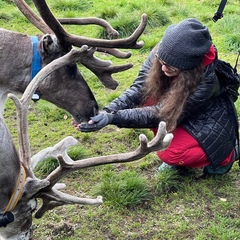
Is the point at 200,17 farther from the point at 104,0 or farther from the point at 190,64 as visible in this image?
the point at 190,64

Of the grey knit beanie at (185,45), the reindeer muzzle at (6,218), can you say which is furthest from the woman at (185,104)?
the reindeer muzzle at (6,218)

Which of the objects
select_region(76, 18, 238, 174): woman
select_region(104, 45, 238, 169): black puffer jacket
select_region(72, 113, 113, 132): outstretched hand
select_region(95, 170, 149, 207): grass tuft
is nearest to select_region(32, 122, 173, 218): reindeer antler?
select_region(72, 113, 113, 132): outstretched hand

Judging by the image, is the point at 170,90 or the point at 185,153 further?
the point at 185,153

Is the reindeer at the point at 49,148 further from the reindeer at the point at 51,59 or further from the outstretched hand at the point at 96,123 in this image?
the outstretched hand at the point at 96,123

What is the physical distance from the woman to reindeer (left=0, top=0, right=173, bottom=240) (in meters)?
0.34

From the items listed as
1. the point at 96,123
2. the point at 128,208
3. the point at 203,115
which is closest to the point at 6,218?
the point at 96,123

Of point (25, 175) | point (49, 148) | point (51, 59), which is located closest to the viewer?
point (25, 175)

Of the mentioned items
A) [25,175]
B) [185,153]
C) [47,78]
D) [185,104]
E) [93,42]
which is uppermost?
[93,42]

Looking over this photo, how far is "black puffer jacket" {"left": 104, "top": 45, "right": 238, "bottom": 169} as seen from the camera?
388 centimetres

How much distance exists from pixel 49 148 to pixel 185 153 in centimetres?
121

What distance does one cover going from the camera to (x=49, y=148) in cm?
331

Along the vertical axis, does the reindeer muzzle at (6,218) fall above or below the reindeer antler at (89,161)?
below

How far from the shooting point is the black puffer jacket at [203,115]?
388 cm

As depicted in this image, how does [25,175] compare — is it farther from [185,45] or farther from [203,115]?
[203,115]
